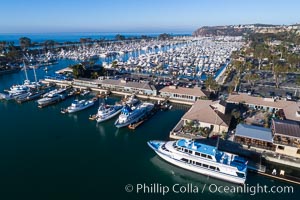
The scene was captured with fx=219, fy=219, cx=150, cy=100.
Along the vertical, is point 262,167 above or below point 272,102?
below

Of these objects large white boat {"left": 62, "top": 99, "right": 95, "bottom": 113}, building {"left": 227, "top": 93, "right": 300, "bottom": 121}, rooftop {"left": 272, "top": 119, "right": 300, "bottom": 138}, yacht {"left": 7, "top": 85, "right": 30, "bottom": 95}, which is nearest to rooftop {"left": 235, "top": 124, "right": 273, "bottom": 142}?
rooftop {"left": 272, "top": 119, "right": 300, "bottom": 138}

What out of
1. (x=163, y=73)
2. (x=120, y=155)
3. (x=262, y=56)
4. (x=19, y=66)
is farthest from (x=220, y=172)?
(x=19, y=66)

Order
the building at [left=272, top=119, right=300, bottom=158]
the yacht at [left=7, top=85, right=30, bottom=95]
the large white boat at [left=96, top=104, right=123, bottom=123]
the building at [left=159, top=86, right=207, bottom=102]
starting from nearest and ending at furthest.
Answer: the building at [left=272, top=119, right=300, bottom=158] < the large white boat at [left=96, top=104, right=123, bottom=123] < the building at [left=159, top=86, right=207, bottom=102] < the yacht at [left=7, top=85, right=30, bottom=95]

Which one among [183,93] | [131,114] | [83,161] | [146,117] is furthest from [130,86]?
[83,161]

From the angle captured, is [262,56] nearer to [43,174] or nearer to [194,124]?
[194,124]

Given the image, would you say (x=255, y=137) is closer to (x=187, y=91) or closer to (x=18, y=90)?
(x=187, y=91)

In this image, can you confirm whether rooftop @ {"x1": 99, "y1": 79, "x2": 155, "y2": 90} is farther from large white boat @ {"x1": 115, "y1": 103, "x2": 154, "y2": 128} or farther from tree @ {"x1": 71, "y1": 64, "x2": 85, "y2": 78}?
large white boat @ {"x1": 115, "y1": 103, "x2": 154, "y2": 128}

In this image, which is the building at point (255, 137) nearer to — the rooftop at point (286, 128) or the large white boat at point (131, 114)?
the rooftop at point (286, 128)
